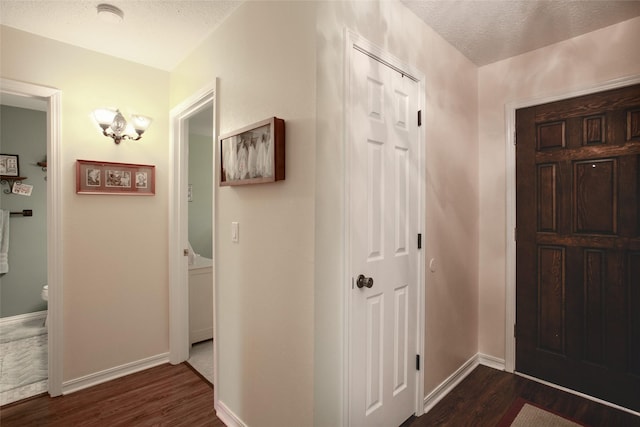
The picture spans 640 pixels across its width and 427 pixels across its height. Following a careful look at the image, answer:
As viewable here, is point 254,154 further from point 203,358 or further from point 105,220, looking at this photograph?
point 203,358

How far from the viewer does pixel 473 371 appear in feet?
8.41

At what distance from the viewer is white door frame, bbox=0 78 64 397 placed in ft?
7.47

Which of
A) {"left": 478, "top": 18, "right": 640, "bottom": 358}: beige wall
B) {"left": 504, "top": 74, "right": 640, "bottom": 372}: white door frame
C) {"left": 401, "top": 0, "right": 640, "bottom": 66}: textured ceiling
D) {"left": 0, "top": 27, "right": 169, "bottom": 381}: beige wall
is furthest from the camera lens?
{"left": 504, "top": 74, "right": 640, "bottom": 372}: white door frame

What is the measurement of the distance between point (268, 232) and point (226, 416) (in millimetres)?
1309

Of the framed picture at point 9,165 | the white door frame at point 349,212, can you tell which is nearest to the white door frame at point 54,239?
the framed picture at point 9,165

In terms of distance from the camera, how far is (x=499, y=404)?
213 centimetres

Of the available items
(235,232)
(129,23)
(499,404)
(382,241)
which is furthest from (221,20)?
(499,404)

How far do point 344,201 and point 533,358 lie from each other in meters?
2.18

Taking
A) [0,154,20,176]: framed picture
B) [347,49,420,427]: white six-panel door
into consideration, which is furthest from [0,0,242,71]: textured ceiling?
[0,154,20,176]: framed picture

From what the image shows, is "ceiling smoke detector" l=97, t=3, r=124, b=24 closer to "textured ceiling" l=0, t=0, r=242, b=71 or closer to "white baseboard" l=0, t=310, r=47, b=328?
"textured ceiling" l=0, t=0, r=242, b=71

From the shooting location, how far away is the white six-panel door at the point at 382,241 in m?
1.56

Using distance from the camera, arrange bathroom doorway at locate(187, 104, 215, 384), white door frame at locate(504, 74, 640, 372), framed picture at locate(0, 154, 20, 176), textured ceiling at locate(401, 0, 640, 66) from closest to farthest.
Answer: textured ceiling at locate(401, 0, 640, 66), white door frame at locate(504, 74, 640, 372), bathroom doorway at locate(187, 104, 215, 384), framed picture at locate(0, 154, 20, 176)

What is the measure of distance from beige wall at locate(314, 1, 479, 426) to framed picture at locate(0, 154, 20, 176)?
13.7 feet

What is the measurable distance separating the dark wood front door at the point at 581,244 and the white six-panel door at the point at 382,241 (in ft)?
3.71
